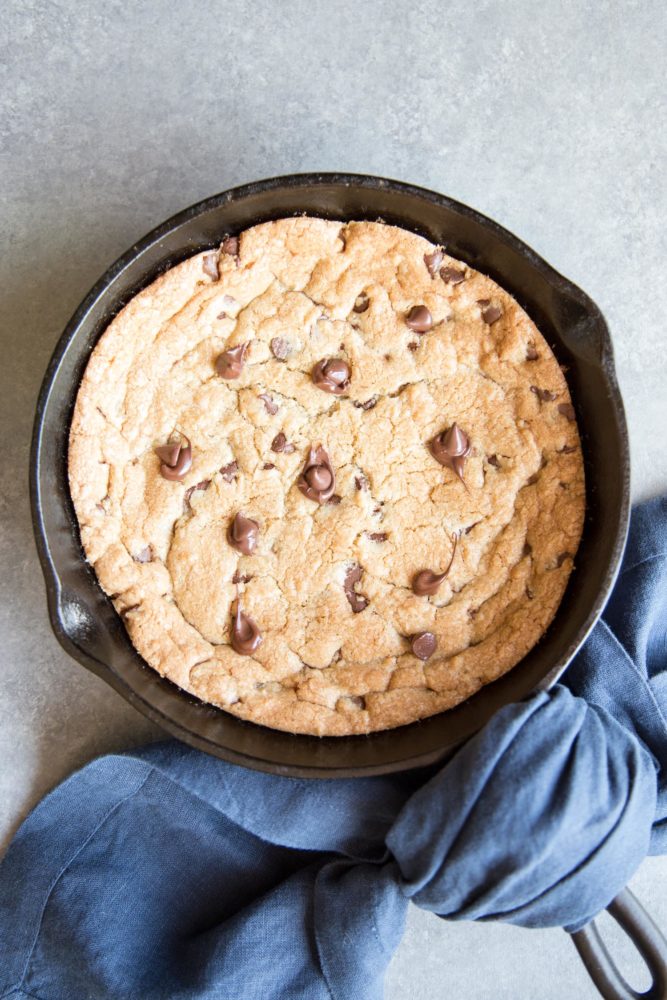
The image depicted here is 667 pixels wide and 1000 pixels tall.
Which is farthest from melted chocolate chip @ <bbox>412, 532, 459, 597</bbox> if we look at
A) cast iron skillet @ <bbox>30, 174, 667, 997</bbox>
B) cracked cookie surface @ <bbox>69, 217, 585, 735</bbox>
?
cast iron skillet @ <bbox>30, 174, 667, 997</bbox>

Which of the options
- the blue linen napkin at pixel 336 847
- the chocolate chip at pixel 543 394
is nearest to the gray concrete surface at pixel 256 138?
the blue linen napkin at pixel 336 847

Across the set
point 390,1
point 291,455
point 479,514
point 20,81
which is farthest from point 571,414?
point 20,81

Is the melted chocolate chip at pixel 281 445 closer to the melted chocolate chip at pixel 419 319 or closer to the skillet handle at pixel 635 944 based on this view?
the melted chocolate chip at pixel 419 319

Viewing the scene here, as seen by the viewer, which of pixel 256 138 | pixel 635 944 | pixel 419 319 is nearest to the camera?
pixel 635 944

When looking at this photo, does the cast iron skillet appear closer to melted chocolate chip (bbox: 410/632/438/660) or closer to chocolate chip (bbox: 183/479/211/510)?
melted chocolate chip (bbox: 410/632/438/660)

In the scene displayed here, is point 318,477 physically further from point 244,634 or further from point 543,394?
point 543,394

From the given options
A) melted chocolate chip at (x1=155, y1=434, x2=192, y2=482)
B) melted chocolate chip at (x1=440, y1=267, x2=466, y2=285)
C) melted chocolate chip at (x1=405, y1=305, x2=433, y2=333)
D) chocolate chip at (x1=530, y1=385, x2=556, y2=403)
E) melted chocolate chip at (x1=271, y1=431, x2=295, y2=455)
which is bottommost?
chocolate chip at (x1=530, y1=385, x2=556, y2=403)

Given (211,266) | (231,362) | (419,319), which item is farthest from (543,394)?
(211,266)
